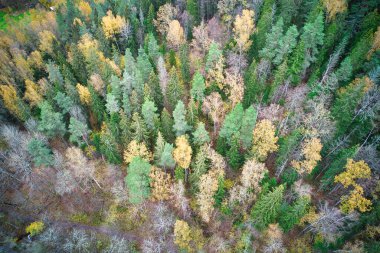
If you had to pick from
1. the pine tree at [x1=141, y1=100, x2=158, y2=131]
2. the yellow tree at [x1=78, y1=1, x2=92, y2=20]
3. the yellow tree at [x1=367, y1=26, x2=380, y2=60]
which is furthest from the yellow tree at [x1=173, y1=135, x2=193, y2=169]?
the yellow tree at [x1=78, y1=1, x2=92, y2=20]

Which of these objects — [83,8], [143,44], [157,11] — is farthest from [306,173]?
[83,8]

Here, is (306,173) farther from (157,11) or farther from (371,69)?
(157,11)

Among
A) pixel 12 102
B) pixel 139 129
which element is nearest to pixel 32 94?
pixel 12 102

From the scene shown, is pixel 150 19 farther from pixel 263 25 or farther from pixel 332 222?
pixel 332 222

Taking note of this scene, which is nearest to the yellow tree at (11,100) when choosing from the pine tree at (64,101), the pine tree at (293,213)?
the pine tree at (64,101)

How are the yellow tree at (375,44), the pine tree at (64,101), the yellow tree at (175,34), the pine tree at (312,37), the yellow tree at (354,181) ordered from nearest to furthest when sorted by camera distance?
the yellow tree at (354,181) → the yellow tree at (375,44) → the pine tree at (312,37) → the pine tree at (64,101) → the yellow tree at (175,34)

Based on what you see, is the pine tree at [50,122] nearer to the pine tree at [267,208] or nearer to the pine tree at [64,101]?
the pine tree at [64,101]

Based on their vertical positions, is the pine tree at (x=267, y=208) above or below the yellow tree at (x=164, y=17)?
below
